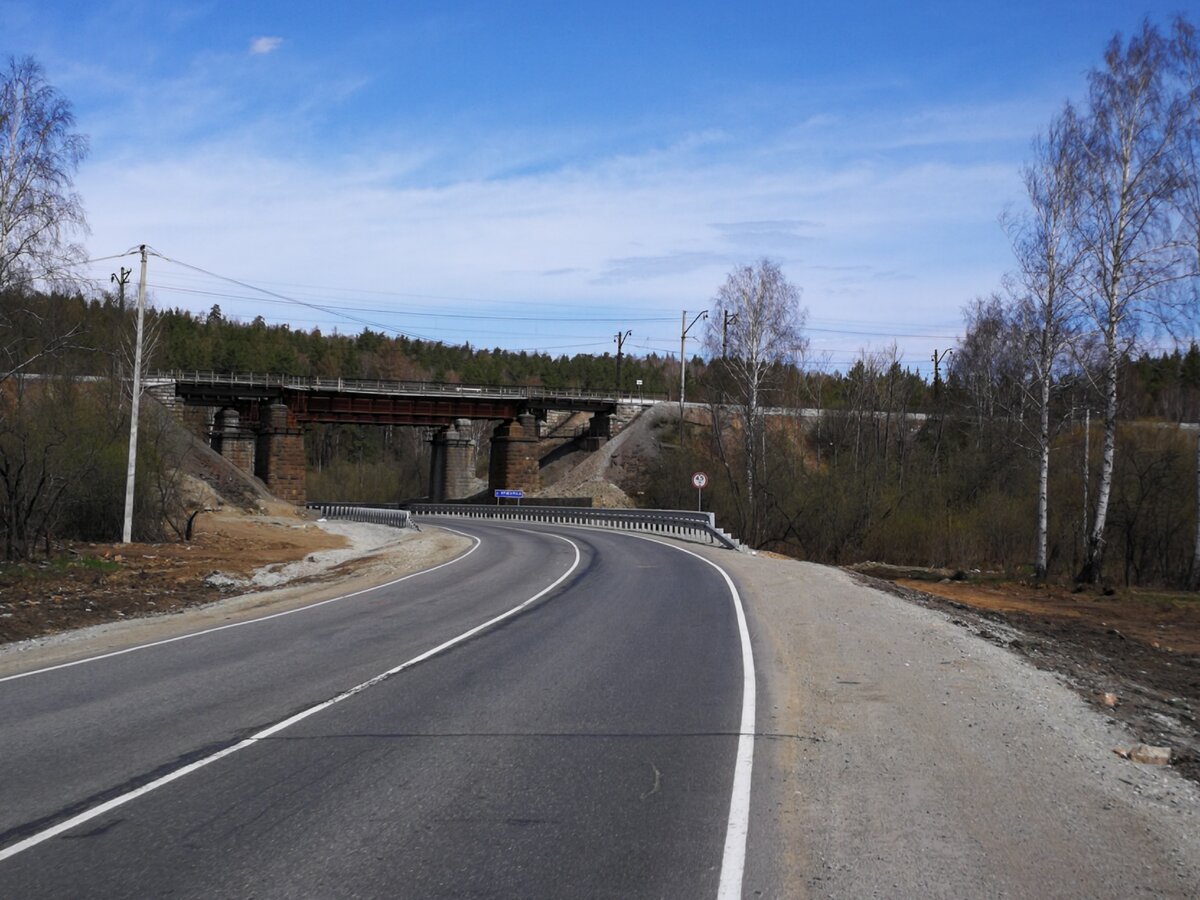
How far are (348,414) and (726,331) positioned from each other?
35.7 metres

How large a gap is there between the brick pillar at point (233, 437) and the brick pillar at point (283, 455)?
2552 millimetres

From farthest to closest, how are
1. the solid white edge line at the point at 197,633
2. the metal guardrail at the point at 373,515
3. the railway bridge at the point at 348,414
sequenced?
the railway bridge at the point at 348,414 → the metal guardrail at the point at 373,515 → the solid white edge line at the point at 197,633

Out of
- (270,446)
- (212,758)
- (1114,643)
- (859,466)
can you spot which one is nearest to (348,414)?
(270,446)

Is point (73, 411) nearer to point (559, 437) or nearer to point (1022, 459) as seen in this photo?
point (1022, 459)

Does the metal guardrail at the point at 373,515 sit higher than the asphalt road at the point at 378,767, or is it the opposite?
the asphalt road at the point at 378,767

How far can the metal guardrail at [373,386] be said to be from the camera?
2945 inches

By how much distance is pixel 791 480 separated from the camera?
47.9 m

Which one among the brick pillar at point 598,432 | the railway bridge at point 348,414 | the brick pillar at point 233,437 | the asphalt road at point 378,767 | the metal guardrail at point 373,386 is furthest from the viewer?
the brick pillar at point 598,432

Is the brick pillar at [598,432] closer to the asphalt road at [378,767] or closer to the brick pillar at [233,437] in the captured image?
the brick pillar at [233,437]

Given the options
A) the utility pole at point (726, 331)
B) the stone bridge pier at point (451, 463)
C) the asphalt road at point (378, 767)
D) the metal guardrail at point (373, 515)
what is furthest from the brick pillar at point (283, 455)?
the asphalt road at point (378, 767)

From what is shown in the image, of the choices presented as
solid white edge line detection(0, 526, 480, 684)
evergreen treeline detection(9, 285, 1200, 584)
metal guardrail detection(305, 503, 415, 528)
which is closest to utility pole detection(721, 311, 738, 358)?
evergreen treeline detection(9, 285, 1200, 584)

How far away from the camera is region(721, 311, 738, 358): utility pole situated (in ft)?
165

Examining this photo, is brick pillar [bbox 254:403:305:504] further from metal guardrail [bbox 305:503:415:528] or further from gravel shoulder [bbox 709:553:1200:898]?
gravel shoulder [bbox 709:553:1200:898]

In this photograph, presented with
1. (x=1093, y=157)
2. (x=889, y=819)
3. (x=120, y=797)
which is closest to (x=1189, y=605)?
(x=1093, y=157)
